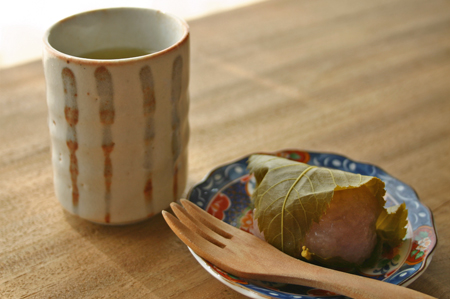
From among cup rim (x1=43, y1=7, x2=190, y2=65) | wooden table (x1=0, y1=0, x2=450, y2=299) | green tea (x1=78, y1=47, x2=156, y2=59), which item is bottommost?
wooden table (x1=0, y1=0, x2=450, y2=299)

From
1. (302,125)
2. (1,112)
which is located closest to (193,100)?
(302,125)

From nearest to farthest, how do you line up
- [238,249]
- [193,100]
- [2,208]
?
[238,249], [2,208], [193,100]

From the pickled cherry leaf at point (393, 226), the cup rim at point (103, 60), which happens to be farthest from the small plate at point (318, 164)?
the cup rim at point (103, 60)

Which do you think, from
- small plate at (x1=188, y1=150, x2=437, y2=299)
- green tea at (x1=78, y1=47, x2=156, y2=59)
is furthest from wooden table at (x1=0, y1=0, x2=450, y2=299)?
green tea at (x1=78, y1=47, x2=156, y2=59)

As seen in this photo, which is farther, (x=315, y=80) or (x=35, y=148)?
(x=315, y=80)

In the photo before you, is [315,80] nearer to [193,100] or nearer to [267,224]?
[193,100]

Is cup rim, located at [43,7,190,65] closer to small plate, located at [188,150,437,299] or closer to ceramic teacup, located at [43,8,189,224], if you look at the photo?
ceramic teacup, located at [43,8,189,224]

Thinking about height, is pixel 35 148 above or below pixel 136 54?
below
